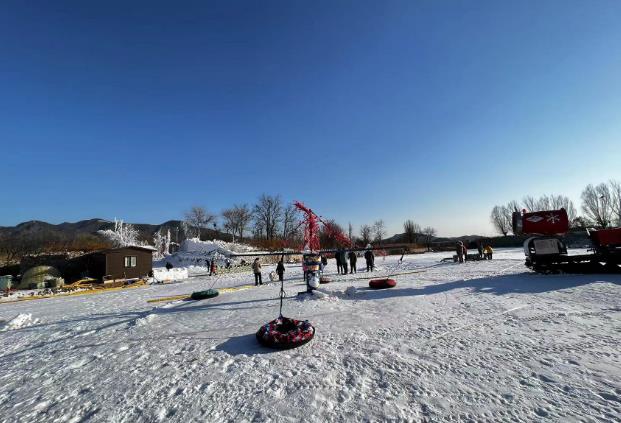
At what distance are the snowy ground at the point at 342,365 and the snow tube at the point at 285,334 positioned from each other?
26 cm

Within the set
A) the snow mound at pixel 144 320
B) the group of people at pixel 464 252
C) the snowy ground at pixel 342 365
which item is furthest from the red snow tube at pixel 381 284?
the group of people at pixel 464 252

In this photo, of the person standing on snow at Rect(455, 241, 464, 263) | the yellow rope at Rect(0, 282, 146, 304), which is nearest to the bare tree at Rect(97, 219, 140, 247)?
the yellow rope at Rect(0, 282, 146, 304)

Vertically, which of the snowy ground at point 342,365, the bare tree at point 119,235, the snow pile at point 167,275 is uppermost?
the bare tree at point 119,235

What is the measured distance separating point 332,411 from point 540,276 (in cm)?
1741

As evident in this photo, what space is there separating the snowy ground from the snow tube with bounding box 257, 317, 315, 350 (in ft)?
0.84

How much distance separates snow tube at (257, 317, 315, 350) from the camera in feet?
25.3

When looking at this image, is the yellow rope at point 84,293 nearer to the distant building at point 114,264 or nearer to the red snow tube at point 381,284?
the distant building at point 114,264

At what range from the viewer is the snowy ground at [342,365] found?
16.1 feet

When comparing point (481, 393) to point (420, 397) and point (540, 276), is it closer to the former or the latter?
point (420, 397)

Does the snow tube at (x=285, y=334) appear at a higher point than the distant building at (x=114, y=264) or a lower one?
lower

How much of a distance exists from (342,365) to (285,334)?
1.92 m

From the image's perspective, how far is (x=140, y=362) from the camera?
7391 millimetres

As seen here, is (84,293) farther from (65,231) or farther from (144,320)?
(65,231)

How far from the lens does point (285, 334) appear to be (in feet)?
25.8
